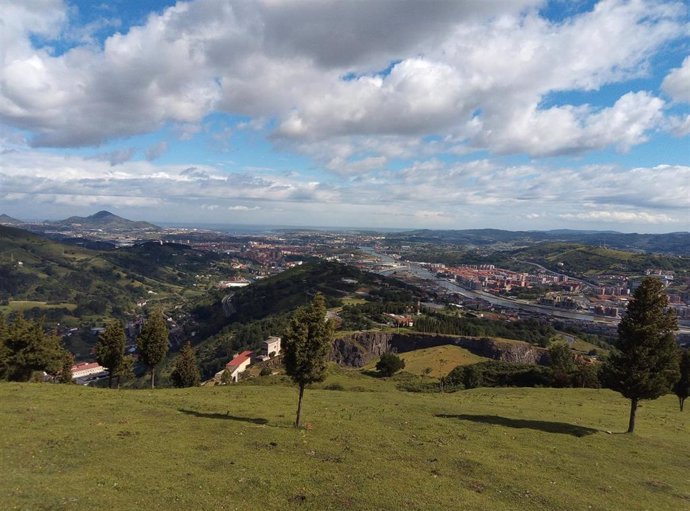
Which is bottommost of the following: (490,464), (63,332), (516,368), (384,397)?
(63,332)

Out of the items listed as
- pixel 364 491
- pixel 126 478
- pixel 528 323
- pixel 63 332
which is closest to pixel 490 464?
pixel 364 491

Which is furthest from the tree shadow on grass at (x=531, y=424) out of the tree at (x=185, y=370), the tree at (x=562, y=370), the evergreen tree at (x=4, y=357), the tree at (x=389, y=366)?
the evergreen tree at (x=4, y=357)

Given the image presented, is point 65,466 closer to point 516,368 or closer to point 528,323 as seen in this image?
point 516,368

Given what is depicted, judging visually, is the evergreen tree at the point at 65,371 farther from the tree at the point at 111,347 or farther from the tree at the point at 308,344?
the tree at the point at 308,344

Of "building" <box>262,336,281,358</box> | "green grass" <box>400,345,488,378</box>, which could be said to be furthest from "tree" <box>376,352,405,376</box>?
"building" <box>262,336,281,358</box>

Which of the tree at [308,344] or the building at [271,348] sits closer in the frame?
the tree at [308,344]
